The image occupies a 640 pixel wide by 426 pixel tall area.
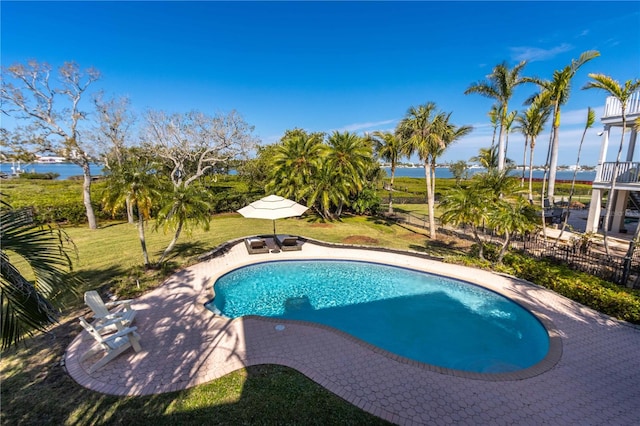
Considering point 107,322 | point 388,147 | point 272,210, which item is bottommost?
point 107,322

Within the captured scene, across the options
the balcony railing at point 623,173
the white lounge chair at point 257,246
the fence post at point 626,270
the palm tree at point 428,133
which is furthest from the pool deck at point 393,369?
the balcony railing at point 623,173

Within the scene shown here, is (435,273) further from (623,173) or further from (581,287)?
(623,173)

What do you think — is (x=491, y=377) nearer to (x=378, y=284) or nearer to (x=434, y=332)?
(x=434, y=332)

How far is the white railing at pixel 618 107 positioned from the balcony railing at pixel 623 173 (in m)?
2.85

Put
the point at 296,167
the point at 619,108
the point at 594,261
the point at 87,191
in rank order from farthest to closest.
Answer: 1. the point at 296,167
2. the point at 87,191
3. the point at 619,108
4. the point at 594,261

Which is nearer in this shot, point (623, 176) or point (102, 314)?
point (102, 314)

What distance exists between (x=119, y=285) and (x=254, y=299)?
5.25 meters

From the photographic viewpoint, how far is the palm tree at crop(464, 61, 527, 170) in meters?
19.8

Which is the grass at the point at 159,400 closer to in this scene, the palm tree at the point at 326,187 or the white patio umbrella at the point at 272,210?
the white patio umbrella at the point at 272,210

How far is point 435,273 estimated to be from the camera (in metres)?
13.3

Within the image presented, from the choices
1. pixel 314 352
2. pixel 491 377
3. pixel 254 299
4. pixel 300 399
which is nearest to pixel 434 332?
pixel 491 377

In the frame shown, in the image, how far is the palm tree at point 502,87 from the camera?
65.0 feet

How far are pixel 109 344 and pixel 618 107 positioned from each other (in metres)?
26.1

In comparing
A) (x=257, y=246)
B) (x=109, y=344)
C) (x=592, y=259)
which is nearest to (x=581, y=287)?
(x=592, y=259)
